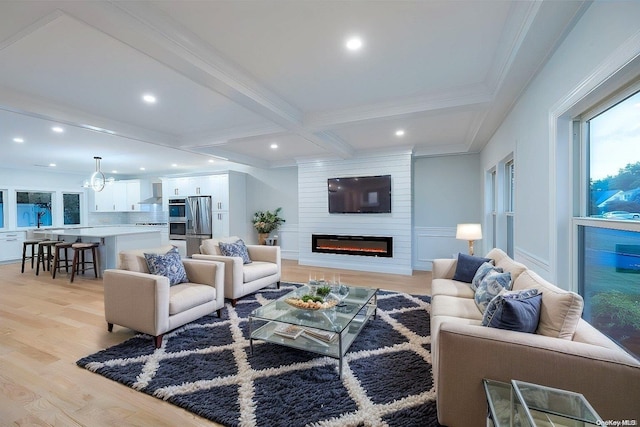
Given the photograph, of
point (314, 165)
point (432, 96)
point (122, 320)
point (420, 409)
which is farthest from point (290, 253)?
point (420, 409)

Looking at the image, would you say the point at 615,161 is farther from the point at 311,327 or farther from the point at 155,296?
the point at 155,296

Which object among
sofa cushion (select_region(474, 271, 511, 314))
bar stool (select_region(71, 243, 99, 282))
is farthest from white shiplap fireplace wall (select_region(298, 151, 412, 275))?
bar stool (select_region(71, 243, 99, 282))

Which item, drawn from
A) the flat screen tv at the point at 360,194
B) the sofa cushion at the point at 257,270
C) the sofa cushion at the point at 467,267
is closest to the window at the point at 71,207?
the sofa cushion at the point at 257,270

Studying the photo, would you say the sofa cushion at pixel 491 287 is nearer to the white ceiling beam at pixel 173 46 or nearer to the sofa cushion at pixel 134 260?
the white ceiling beam at pixel 173 46

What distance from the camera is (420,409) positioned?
69.6 inches

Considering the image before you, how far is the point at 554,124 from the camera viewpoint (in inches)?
80.9

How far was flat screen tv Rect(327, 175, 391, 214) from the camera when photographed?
228 inches

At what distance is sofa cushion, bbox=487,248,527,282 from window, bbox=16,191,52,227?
10.9 meters

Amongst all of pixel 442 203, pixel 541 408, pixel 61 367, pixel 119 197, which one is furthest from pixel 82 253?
pixel 442 203

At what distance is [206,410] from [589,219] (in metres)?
2.71

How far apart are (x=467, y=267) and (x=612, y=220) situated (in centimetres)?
165

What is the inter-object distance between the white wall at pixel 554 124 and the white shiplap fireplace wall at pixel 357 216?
252 cm

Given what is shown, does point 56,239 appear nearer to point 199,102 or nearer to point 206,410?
point 199,102

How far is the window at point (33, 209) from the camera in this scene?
7.61 metres
